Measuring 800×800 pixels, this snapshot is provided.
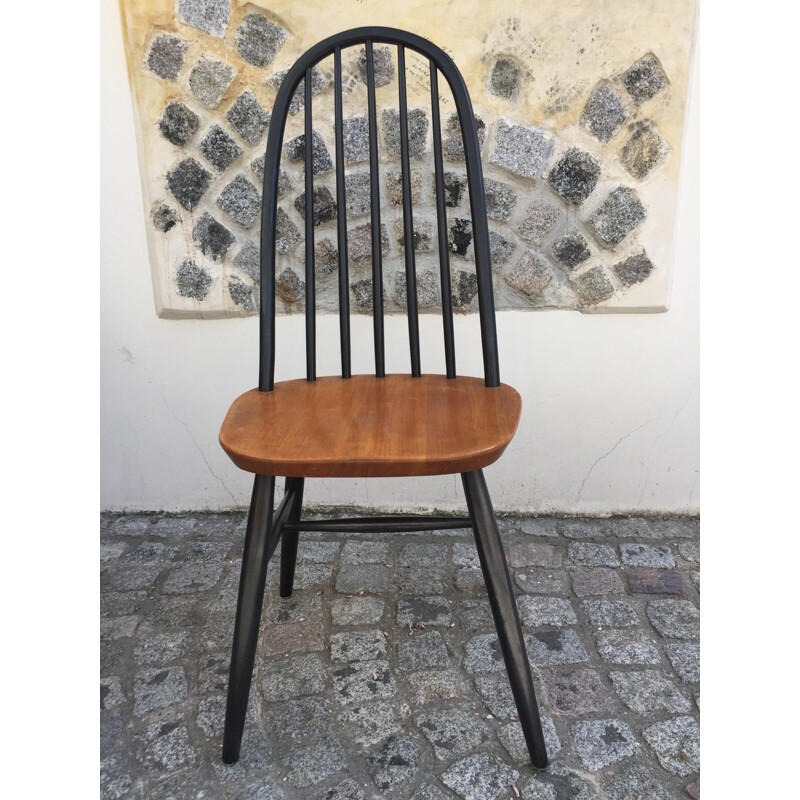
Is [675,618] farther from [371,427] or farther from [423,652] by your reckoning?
[371,427]

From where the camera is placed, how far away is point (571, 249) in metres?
1.61

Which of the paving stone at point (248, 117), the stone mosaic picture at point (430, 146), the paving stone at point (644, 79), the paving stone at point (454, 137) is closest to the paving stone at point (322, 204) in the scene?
the stone mosaic picture at point (430, 146)

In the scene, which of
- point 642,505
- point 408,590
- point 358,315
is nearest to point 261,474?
point 408,590

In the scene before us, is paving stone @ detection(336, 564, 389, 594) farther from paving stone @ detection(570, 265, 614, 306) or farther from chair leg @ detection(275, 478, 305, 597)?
paving stone @ detection(570, 265, 614, 306)

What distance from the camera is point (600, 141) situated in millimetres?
1544

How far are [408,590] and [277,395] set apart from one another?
22.5 inches

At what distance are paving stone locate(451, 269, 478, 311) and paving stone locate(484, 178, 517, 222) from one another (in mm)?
155

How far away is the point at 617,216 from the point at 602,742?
1140 millimetres

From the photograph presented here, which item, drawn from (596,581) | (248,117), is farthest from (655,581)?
(248,117)

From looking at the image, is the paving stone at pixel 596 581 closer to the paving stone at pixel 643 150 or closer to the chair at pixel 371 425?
the chair at pixel 371 425

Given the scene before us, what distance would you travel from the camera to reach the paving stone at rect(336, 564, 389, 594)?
1473mm

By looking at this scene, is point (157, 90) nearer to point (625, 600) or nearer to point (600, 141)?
point (600, 141)

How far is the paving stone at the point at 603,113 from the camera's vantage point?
4.97 ft

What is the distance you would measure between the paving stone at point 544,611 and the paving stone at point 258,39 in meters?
1.35
